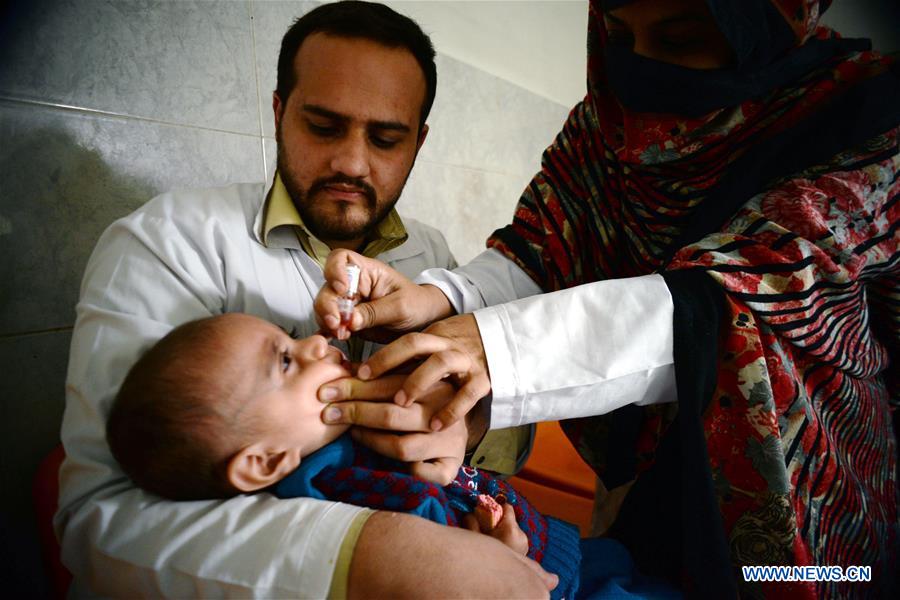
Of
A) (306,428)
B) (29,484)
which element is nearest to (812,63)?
(306,428)

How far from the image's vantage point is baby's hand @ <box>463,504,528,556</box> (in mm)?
788

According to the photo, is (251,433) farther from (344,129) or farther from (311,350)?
(344,129)

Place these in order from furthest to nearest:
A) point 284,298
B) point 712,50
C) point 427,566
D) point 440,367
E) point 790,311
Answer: point 284,298 < point 712,50 < point 790,311 < point 440,367 < point 427,566

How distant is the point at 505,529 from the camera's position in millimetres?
802

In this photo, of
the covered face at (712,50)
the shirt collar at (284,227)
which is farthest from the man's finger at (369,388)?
the covered face at (712,50)

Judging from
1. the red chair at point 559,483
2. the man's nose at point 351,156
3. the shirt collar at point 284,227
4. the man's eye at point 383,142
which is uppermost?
the man's eye at point 383,142

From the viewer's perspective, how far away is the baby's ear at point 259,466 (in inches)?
27.8

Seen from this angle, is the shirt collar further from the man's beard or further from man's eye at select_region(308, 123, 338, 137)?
man's eye at select_region(308, 123, 338, 137)

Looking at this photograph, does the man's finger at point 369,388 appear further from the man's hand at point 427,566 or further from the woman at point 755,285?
the man's hand at point 427,566

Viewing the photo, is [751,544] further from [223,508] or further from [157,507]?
[157,507]

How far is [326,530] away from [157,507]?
270 mm

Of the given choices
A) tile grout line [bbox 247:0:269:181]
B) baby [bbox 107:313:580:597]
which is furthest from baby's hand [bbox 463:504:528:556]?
tile grout line [bbox 247:0:269:181]

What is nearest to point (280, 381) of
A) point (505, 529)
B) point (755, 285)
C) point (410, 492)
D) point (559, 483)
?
point (410, 492)

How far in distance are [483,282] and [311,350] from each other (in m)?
0.52
